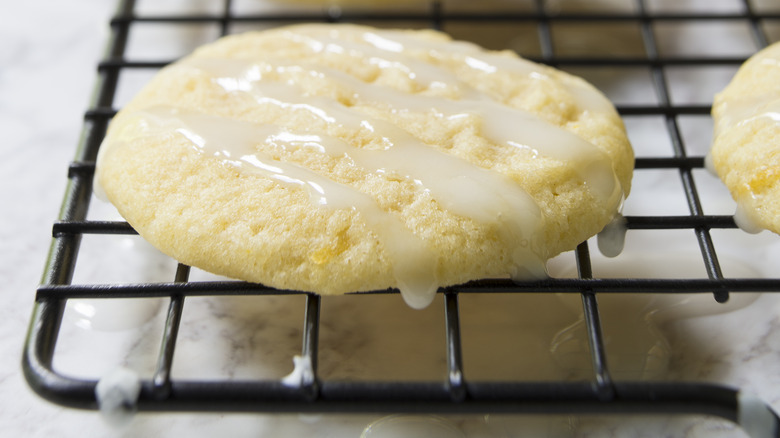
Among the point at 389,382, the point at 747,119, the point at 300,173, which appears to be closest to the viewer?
the point at 389,382

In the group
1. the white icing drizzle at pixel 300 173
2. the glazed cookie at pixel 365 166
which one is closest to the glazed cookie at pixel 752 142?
the glazed cookie at pixel 365 166

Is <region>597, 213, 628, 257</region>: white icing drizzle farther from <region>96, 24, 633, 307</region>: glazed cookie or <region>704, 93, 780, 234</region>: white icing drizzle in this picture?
<region>704, 93, 780, 234</region>: white icing drizzle

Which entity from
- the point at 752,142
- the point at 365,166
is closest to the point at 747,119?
the point at 752,142

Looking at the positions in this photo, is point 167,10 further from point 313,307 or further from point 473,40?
point 313,307

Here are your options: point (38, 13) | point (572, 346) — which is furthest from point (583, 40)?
point (38, 13)

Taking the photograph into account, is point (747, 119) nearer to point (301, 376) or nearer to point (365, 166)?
point (365, 166)

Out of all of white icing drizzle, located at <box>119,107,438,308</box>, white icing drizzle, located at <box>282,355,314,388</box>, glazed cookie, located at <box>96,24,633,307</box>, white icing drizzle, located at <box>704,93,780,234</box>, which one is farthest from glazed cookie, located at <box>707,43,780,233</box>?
white icing drizzle, located at <box>282,355,314,388</box>
